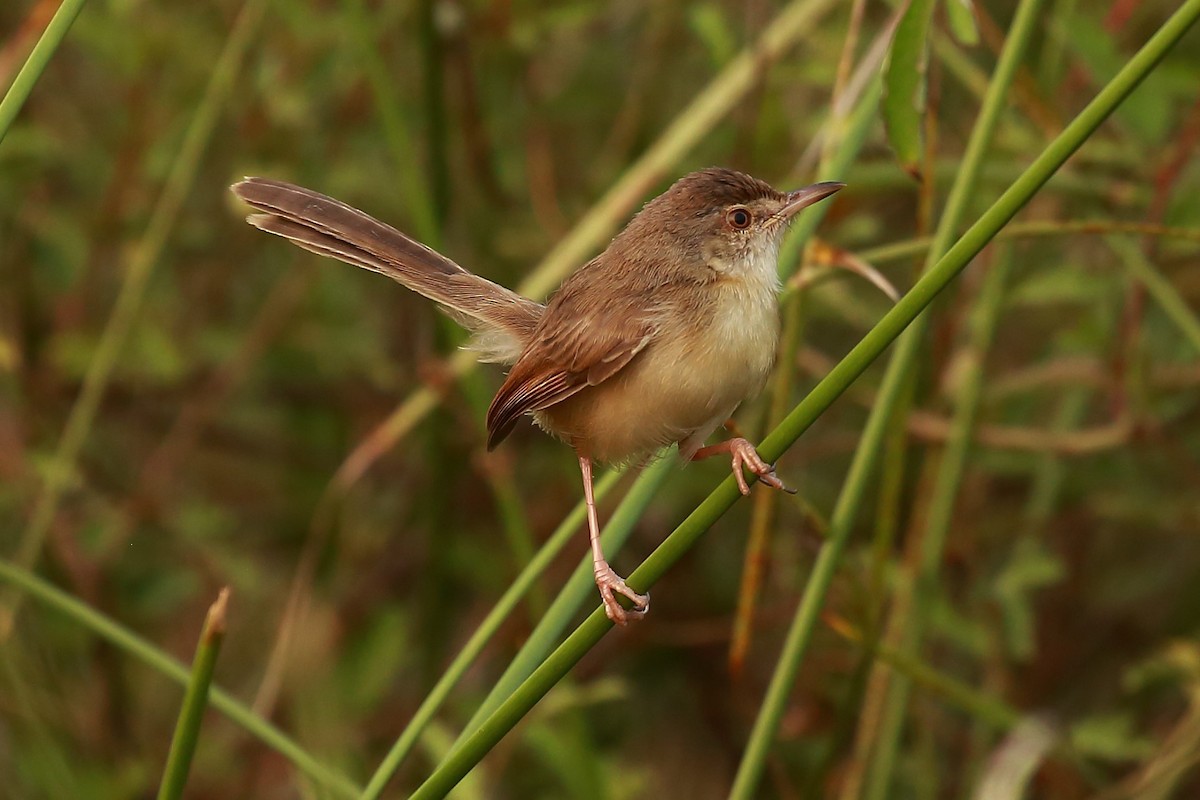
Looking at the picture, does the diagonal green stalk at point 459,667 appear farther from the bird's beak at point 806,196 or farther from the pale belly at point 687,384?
the bird's beak at point 806,196

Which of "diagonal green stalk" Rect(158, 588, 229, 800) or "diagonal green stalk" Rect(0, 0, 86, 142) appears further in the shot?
"diagonal green stalk" Rect(0, 0, 86, 142)

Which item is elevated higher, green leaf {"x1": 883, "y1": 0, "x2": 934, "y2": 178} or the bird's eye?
green leaf {"x1": 883, "y1": 0, "x2": 934, "y2": 178}

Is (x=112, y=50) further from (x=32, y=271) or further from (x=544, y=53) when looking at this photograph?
(x=544, y=53)

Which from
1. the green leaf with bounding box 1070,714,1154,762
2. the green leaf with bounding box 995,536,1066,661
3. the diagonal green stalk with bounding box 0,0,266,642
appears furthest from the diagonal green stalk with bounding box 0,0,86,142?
the green leaf with bounding box 1070,714,1154,762

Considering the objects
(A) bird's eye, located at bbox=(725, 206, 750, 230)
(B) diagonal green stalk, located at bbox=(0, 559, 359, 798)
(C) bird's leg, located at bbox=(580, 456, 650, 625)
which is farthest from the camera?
(A) bird's eye, located at bbox=(725, 206, 750, 230)

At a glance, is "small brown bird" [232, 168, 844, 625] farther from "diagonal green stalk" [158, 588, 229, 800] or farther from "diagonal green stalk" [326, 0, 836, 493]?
"diagonal green stalk" [158, 588, 229, 800]

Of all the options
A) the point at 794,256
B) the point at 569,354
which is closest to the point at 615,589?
the point at 569,354
